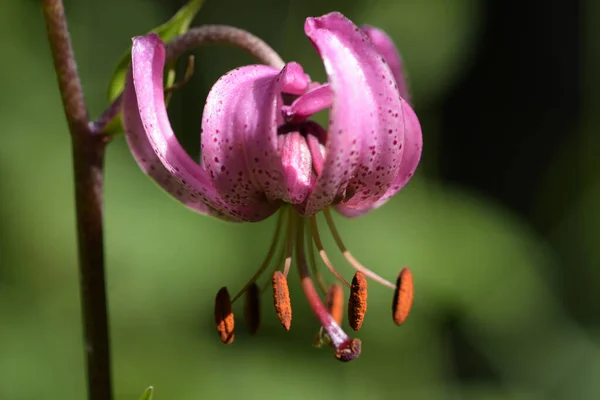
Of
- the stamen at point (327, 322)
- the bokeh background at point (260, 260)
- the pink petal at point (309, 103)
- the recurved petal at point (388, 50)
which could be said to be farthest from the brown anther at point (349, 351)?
the bokeh background at point (260, 260)

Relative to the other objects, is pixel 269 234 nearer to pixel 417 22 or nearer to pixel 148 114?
pixel 417 22

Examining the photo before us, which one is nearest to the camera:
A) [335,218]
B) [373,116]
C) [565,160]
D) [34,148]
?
[373,116]

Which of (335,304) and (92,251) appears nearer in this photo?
(92,251)

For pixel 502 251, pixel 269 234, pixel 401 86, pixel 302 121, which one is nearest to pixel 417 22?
pixel 502 251

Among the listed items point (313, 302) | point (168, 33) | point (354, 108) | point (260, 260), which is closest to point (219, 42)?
point (168, 33)

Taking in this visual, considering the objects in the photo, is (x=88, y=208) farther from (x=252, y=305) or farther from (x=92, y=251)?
(x=252, y=305)

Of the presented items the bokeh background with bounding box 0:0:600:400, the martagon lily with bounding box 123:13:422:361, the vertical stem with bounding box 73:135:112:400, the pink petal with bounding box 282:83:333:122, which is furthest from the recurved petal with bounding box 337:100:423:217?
the bokeh background with bounding box 0:0:600:400

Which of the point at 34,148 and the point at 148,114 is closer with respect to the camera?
the point at 148,114

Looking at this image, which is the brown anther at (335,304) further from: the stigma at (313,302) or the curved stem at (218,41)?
the curved stem at (218,41)
